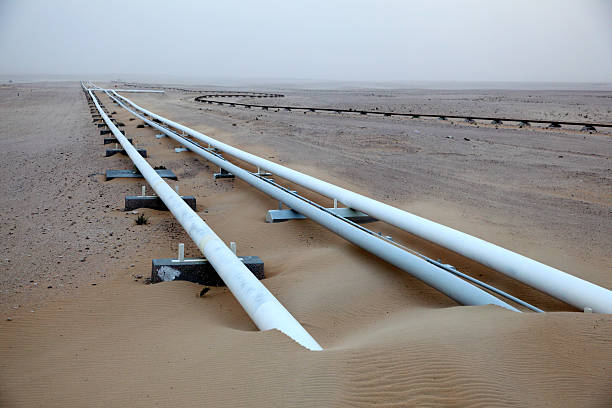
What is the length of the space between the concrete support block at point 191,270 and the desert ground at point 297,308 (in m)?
0.13

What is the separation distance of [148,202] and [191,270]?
288 centimetres

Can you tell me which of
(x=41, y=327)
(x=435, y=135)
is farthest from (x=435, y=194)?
(x=435, y=135)

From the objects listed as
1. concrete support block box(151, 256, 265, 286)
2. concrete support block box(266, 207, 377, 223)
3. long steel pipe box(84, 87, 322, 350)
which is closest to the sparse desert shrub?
long steel pipe box(84, 87, 322, 350)

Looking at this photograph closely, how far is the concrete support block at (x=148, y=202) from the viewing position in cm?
697

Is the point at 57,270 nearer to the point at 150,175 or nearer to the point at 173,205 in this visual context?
the point at 173,205

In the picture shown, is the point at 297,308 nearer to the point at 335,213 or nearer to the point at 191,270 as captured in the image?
the point at 191,270

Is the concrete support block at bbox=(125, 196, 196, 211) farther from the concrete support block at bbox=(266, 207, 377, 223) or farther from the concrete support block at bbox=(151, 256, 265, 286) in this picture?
the concrete support block at bbox=(151, 256, 265, 286)

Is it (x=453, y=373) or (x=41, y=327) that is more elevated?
(x=453, y=373)

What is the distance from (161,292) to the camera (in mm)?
4195

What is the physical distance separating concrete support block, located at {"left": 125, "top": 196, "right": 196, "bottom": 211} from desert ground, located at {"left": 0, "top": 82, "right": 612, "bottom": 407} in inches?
6.8

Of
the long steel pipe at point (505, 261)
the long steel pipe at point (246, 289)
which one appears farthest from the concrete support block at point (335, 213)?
the long steel pipe at point (246, 289)

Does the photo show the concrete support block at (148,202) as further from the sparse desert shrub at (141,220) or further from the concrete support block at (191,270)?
the concrete support block at (191,270)

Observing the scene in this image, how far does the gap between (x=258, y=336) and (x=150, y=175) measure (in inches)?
203

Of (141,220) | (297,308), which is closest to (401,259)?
(297,308)
